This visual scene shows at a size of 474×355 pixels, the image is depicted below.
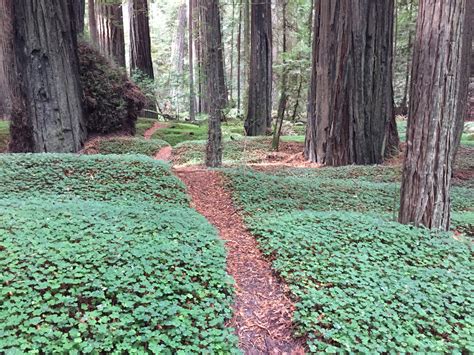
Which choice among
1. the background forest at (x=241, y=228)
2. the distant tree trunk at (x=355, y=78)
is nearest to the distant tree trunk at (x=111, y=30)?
the background forest at (x=241, y=228)

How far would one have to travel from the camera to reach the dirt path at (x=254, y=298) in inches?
104

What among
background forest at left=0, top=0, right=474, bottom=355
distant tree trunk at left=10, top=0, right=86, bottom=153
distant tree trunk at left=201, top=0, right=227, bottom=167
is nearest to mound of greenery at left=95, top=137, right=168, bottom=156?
background forest at left=0, top=0, right=474, bottom=355

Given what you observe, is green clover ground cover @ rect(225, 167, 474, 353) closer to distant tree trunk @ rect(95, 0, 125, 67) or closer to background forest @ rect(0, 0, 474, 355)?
background forest @ rect(0, 0, 474, 355)

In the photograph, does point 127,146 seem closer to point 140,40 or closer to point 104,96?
point 104,96

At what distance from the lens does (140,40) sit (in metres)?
16.0

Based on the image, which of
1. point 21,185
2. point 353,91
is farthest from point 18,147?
point 353,91

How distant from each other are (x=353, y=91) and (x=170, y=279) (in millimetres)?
7430

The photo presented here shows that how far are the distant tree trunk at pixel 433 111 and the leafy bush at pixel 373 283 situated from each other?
0.32 m

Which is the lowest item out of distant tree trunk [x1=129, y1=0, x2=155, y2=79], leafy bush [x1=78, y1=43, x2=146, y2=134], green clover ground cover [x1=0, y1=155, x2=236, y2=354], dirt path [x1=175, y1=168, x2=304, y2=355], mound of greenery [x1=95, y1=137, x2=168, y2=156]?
dirt path [x1=175, y1=168, x2=304, y2=355]

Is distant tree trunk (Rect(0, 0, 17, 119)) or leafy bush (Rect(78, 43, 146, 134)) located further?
leafy bush (Rect(78, 43, 146, 134))

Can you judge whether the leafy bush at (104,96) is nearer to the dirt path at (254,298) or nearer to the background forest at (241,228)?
the background forest at (241,228)

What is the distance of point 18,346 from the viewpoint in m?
2.08

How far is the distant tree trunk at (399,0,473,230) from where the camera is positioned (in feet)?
12.2

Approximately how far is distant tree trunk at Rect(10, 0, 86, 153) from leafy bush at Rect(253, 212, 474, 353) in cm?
581
